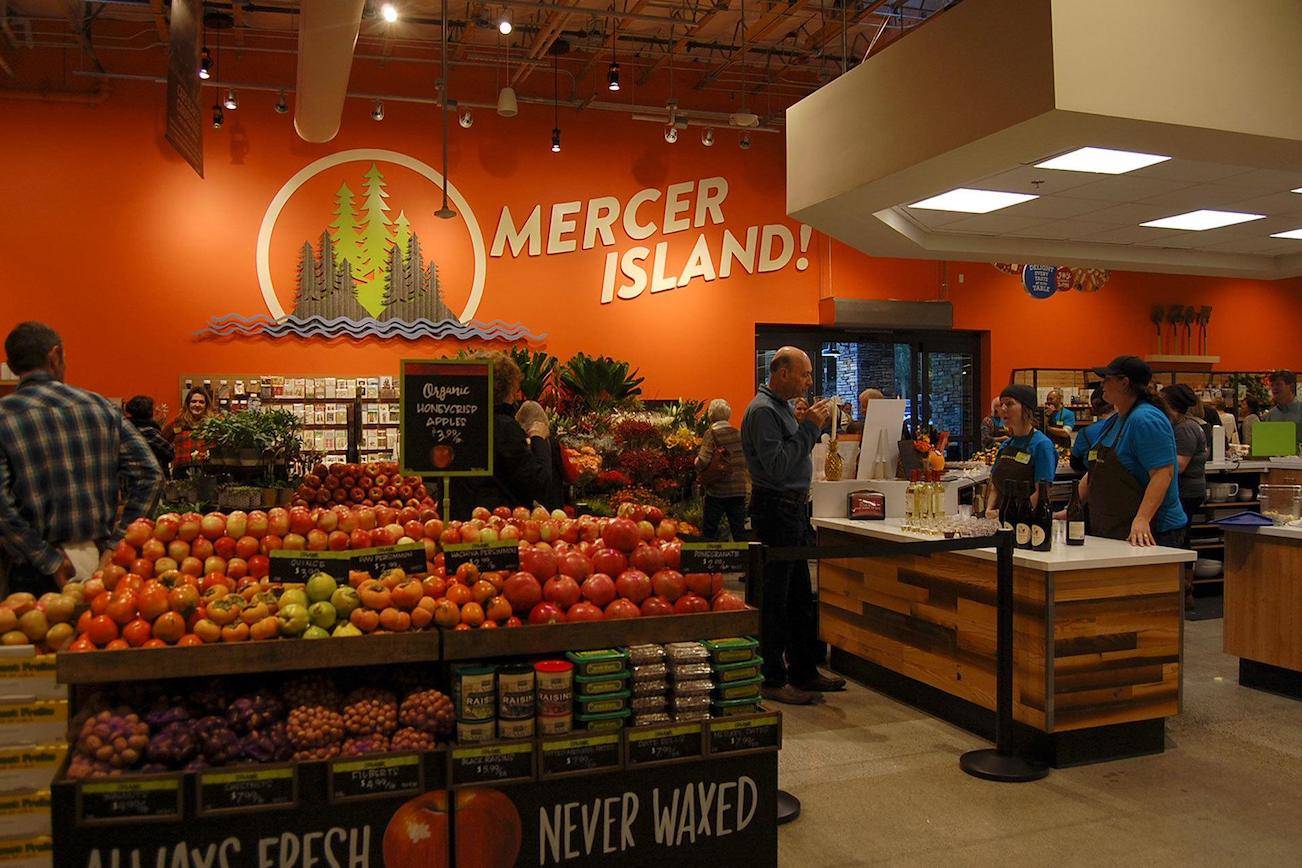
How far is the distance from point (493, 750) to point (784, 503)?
269 cm

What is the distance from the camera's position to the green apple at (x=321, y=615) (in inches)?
100

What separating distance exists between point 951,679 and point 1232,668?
7.04ft

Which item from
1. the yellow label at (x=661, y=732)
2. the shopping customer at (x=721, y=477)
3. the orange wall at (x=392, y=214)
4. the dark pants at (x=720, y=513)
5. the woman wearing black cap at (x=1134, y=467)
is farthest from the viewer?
the orange wall at (x=392, y=214)

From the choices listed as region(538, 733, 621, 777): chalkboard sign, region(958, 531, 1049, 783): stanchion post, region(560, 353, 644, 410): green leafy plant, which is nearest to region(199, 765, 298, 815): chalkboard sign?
region(538, 733, 621, 777): chalkboard sign

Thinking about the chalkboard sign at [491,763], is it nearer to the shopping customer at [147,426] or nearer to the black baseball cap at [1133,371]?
the black baseball cap at [1133,371]

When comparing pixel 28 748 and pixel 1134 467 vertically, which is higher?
pixel 1134 467

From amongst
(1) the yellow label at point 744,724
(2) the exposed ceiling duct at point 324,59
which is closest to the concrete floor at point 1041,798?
(1) the yellow label at point 744,724

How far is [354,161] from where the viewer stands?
10445mm

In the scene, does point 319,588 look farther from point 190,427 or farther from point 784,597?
point 190,427

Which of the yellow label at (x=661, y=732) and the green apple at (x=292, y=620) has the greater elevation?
the green apple at (x=292, y=620)

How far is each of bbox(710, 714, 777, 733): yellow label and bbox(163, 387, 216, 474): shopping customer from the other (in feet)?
15.5

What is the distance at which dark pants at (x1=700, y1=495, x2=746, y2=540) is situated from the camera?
7414 millimetres

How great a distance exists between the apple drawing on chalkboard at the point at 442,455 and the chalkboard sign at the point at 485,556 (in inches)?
32.0

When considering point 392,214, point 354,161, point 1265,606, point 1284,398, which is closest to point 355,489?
point 1265,606
